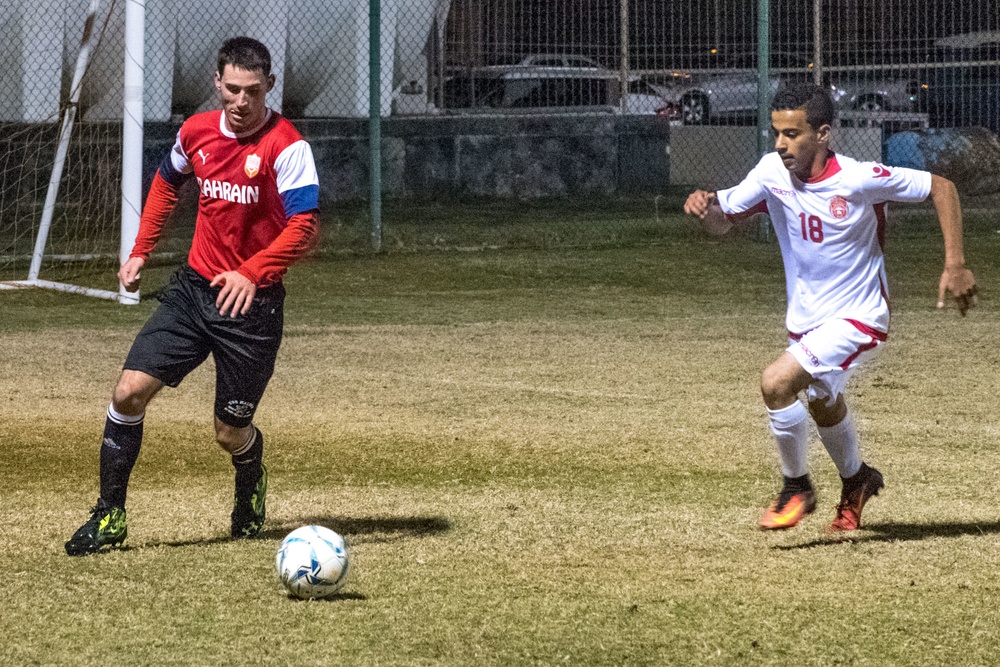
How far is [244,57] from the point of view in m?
5.52

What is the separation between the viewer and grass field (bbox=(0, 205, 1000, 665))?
4.67 m

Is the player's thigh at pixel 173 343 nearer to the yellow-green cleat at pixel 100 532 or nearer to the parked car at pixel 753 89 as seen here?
the yellow-green cleat at pixel 100 532

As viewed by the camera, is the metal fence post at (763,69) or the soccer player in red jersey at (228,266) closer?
the soccer player in red jersey at (228,266)

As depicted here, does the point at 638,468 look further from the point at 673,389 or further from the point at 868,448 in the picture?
the point at 673,389

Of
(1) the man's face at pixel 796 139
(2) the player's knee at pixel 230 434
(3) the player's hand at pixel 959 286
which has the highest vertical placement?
(1) the man's face at pixel 796 139

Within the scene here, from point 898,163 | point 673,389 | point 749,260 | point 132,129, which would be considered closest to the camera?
point 673,389

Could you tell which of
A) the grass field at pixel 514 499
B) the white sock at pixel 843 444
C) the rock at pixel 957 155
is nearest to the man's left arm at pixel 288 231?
the grass field at pixel 514 499

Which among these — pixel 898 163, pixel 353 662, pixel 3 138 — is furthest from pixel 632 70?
pixel 353 662

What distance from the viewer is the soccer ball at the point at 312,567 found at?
498 centimetres

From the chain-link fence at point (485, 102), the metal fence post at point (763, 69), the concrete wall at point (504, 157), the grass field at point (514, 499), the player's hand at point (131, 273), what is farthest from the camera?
the concrete wall at point (504, 157)

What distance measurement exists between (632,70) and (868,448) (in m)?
14.7

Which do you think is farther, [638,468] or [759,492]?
[638,468]

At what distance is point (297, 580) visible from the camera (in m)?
4.98

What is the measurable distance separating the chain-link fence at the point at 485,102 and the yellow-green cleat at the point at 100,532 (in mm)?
9326
